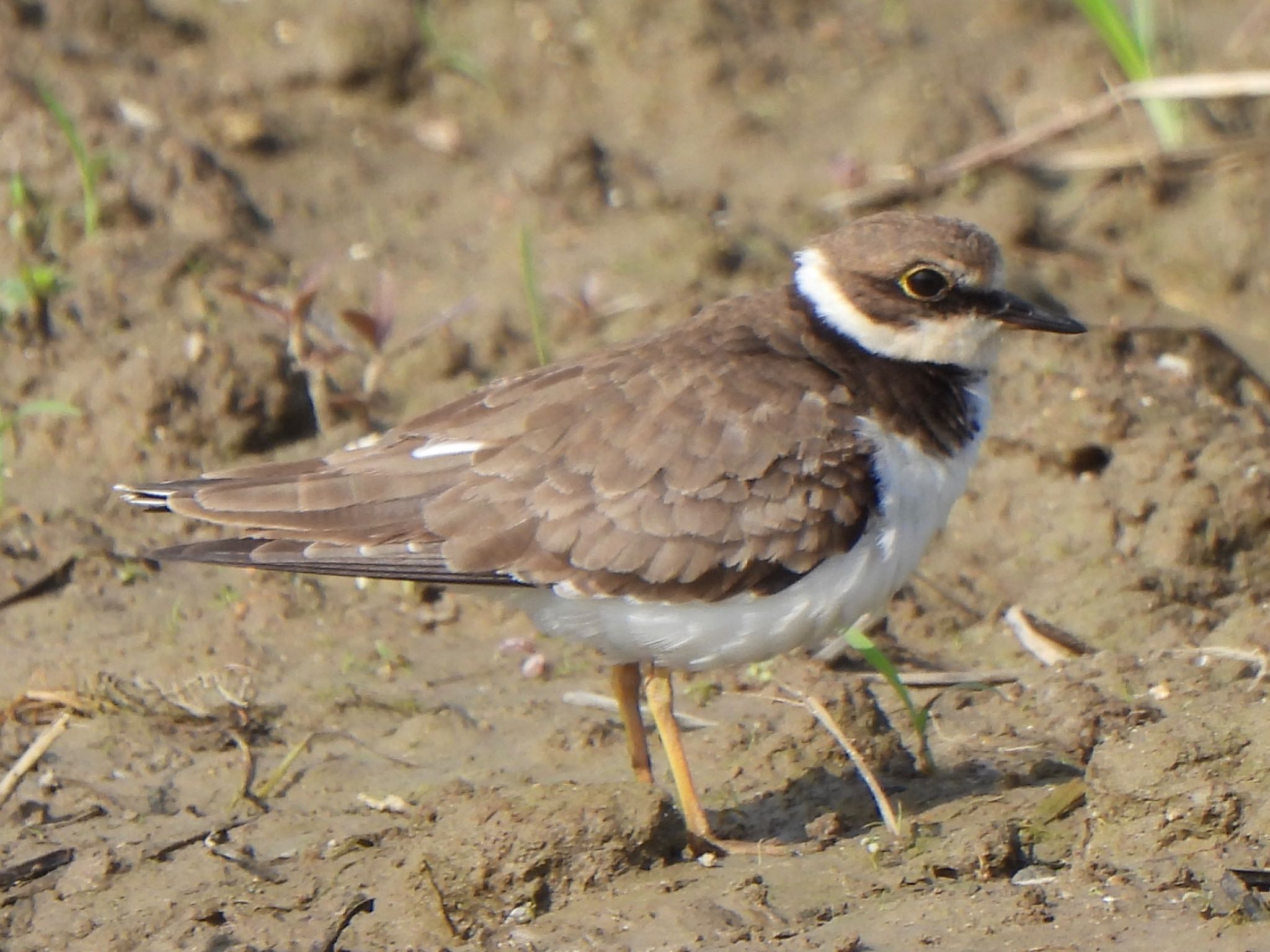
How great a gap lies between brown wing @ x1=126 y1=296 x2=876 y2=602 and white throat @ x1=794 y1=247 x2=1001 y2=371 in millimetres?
290

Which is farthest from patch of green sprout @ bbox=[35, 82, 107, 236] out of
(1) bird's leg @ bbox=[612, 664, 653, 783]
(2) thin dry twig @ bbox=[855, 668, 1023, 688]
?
(2) thin dry twig @ bbox=[855, 668, 1023, 688]

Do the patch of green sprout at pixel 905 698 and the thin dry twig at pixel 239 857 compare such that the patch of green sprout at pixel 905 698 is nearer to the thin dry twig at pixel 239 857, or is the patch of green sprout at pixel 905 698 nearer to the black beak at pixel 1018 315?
the black beak at pixel 1018 315

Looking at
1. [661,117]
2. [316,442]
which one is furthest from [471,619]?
[661,117]

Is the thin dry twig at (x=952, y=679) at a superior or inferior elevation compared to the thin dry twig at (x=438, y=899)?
inferior

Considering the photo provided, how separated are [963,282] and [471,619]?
2.09m

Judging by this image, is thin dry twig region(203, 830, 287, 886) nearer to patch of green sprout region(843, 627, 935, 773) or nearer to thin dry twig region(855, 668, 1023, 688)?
patch of green sprout region(843, 627, 935, 773)

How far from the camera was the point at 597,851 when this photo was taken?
15.4 ft

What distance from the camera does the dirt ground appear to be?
184 inches

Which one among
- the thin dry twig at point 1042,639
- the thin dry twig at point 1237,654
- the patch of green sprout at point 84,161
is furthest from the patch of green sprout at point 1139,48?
the patch of green sprout at point 84,161

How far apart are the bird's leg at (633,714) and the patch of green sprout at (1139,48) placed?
164 inches

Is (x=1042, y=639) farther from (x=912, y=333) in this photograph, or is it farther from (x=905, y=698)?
(x=912, y=333)

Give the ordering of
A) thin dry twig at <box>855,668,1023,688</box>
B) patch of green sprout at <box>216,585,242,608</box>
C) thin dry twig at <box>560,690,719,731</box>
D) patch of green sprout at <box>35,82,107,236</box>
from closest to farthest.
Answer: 1. thin dry twig at <box>855,668,1023,688</box>
2. thin dry twig at <box>560,690,719,731</box>
3. patch of green sprout at <box>216,585,242,608</box>
4. patch of green sprout at <box>35,82,107,236</box>

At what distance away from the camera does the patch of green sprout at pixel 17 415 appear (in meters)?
6.46

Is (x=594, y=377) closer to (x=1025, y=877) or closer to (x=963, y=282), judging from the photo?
(x=963, y=282)
